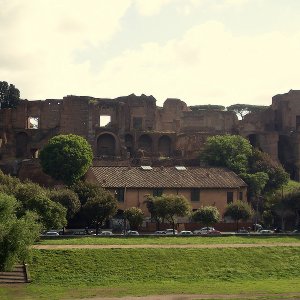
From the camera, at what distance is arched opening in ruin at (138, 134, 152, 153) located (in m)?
83.4

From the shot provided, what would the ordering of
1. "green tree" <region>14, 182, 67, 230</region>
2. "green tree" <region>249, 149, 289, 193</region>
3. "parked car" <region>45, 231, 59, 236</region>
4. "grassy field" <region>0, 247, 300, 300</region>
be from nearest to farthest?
"grassy field" <region>0, 247, 300, 300</region>, "green tree" <region>14, 182, 67, 230</region>, "parked car" <region>45, 231, 59, 236</region>, "green tree" <region>249, 149, 289, 193</region>

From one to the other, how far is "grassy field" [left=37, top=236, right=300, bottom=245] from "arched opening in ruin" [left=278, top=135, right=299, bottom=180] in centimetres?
3401

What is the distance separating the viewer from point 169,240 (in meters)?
45.4

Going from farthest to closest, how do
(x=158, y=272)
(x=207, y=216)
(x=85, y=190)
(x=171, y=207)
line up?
(x=85, y=190), (x=207, y=216), (x=171, y=207), (x=158, y=272)

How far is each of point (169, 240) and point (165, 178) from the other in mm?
15676

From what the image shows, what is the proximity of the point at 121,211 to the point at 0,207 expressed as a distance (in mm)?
19406

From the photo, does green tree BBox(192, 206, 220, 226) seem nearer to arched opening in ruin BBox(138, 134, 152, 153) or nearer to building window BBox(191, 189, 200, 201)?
building window BBox(191, 189, 200, 201)

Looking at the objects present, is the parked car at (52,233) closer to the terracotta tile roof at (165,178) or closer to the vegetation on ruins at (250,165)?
the terracotta tile roof at (165,178)

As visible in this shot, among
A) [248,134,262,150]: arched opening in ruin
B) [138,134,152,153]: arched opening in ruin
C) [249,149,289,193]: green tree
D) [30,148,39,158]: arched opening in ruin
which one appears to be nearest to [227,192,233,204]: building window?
[249,149,289,193]: green tree

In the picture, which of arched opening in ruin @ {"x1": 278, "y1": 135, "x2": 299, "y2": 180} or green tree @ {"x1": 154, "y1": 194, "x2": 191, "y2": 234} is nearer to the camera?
green tree @ {"x1": 154, "y1": 194, "x2": 191, "y2": 234}

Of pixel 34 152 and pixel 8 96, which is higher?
pixel 8 96

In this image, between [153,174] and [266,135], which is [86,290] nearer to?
[153,174]

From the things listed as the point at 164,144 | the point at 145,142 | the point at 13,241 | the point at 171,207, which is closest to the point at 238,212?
the point at 171,207

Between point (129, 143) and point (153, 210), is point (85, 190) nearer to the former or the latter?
point (153, 210)
